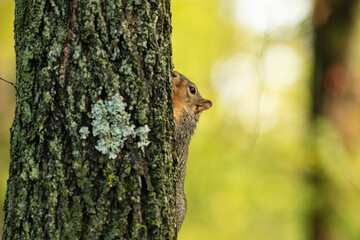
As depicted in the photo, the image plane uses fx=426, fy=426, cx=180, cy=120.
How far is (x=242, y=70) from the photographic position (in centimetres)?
1030

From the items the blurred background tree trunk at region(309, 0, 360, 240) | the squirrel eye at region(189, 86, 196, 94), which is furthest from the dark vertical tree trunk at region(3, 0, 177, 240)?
the blurred background tree trunk at region(309, 0, 360, 240)

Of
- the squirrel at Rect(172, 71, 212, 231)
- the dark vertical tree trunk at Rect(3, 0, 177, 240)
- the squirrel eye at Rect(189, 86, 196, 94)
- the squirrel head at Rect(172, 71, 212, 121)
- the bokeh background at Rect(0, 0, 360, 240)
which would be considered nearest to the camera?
the dark vertical tree trunk at Rect(3, 0, 177, 240)

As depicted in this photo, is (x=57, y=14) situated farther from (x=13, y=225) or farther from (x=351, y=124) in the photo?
(x=351, y=124)

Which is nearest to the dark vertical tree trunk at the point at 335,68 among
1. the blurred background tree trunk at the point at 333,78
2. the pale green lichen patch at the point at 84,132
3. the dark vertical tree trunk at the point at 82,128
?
the blurred background tree trunk at the point at 333,78

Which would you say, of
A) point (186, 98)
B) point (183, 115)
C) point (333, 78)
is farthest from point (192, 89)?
point (333, 78)

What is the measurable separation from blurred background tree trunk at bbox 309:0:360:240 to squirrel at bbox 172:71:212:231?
211 cm

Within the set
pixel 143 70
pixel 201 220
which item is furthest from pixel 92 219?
pixel 201 220

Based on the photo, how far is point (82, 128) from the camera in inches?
66.1

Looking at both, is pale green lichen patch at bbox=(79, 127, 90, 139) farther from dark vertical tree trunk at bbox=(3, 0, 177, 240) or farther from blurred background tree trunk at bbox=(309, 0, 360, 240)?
blurred background tree trunk at bbox=(309, 0, 360, 240)

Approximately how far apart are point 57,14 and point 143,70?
0.41 metres

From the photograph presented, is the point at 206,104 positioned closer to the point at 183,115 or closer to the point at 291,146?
the point at 183,115

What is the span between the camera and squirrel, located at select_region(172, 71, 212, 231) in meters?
3.03

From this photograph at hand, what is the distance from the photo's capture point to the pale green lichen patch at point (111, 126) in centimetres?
169

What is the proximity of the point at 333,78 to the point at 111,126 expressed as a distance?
436 centimetres
